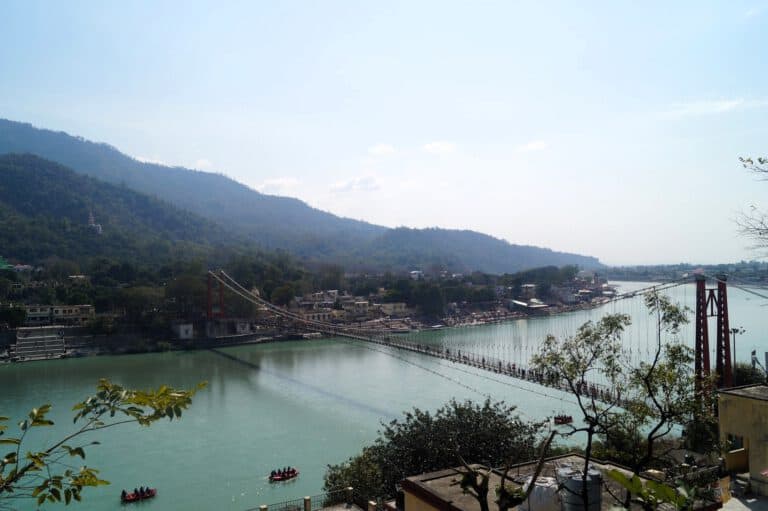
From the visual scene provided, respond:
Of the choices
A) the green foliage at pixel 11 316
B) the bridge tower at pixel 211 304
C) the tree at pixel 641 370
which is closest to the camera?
the tree at pixel 641 370

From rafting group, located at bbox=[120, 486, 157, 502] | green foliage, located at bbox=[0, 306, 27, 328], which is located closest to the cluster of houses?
green foliage, located at bbox=[0, 306, 27, 328]

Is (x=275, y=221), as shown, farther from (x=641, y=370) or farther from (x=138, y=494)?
(x=641, y=370)

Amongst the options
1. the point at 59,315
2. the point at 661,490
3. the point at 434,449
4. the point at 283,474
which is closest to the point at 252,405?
the point at 283,474

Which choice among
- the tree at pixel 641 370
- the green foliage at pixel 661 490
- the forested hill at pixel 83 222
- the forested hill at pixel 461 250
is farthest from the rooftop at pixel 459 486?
the forested hill at pixel 461 250

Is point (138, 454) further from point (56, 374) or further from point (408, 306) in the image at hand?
point (408, 306)

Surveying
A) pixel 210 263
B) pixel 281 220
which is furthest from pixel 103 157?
pixel 210 263

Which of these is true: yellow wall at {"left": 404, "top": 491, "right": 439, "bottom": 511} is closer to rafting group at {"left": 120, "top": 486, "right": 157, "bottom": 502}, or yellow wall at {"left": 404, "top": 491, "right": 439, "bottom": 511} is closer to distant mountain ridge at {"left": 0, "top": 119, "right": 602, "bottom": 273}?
rafting group at {"left": 120, "top": 486, "right": 157, "bottom": 502}

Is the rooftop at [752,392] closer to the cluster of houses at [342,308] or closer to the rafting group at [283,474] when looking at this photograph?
the rafting group at [283,474]
